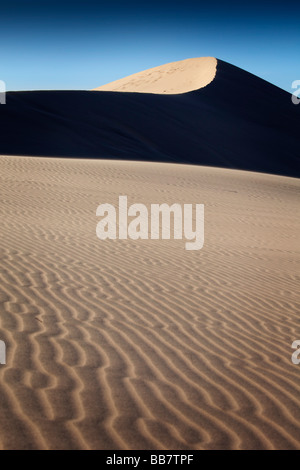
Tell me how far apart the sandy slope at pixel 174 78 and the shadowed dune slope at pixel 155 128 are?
726cm

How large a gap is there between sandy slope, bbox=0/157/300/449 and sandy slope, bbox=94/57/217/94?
47163 millimetres

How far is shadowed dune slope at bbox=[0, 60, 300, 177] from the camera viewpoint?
29172mm

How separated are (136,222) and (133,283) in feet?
16.7

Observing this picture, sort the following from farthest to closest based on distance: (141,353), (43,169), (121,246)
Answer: (43,169) < (121,246) < (141,353)

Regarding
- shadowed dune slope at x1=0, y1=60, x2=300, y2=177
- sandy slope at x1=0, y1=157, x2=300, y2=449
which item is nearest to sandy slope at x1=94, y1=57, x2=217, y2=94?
shadowed dune slope at x1=0, y1=60, x2=300, y2=177

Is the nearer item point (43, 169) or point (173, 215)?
point (173, 215)

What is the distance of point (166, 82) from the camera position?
61.2 m

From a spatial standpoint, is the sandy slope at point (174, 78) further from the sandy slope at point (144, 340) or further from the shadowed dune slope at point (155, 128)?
the sandy slope at point (144, 340)

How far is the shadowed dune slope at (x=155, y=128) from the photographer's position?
95.7 ft

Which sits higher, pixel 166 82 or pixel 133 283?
pixel 166 82

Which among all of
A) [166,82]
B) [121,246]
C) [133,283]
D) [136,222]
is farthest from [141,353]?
[166,82]

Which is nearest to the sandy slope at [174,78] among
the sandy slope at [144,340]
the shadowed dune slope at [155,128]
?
the shadowed dune slope at [155,128]

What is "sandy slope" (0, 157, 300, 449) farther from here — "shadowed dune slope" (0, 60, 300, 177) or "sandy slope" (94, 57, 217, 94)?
"sandy slope" (94, 57, 217, 94)
